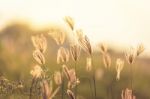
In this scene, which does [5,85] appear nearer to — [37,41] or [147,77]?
[37,41]

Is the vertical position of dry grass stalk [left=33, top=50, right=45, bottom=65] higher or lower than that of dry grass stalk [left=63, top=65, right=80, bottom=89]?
higher

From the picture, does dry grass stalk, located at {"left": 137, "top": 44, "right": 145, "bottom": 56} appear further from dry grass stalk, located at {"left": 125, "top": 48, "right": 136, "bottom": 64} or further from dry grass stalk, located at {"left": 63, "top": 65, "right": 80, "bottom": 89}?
dry grass stalk, located at {"left": 63, "top": 65, "right": 80, "bottom": 89}

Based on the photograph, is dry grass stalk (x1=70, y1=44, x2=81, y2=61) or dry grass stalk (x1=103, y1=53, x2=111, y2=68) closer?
dry grass stalk (x1=70, y1=44, x2=81, y2=61)

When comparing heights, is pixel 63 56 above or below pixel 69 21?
below

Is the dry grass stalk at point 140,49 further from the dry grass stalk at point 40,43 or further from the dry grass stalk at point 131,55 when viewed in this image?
the dry grass stalk at point 40,43

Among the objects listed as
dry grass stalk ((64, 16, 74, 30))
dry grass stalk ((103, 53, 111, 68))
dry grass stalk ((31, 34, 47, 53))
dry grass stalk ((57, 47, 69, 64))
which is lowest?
dry grass stalk ((103, 53, 111, 68))

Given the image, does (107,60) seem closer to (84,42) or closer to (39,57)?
(84,42)

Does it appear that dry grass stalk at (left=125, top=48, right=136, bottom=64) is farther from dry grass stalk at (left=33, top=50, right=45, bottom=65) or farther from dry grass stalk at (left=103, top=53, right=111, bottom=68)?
dry grass stalk at (left=33, top=50, right=45, bottom=65)

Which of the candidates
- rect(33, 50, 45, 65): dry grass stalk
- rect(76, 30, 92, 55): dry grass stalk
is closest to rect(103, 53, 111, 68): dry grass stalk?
rect(76, 30, 92, 55): dry grass stalk

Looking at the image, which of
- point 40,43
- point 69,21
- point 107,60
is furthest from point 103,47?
point 40,43

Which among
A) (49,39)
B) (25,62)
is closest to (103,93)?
(25,62)

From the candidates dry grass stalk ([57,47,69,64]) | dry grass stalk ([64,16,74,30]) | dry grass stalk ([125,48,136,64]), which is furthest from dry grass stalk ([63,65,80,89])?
dry grass stalk ([125,48,136,64])

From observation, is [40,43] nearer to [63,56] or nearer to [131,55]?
[63,56]

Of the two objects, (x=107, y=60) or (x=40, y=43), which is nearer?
(x=40, y=43)
